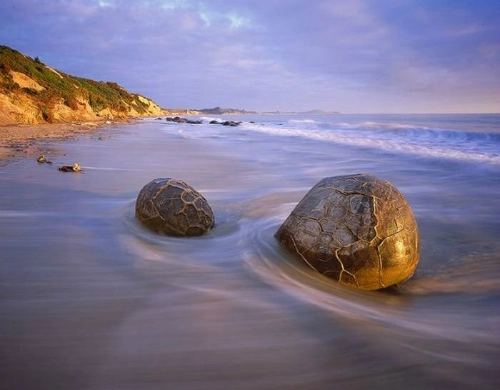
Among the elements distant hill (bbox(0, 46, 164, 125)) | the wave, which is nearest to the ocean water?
the wave

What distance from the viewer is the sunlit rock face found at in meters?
2.76

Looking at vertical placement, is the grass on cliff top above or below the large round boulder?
above

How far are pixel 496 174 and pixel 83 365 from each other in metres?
9.21

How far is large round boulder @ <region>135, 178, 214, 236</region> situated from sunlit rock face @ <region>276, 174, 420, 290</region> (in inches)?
47.2

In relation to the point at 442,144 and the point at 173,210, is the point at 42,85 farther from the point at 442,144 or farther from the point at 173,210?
the point at 442,144

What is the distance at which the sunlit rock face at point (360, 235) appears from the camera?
276 centimetres

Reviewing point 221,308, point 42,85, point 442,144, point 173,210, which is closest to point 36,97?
point 42,85

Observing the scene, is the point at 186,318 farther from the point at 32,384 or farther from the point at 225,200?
the point at 225,200

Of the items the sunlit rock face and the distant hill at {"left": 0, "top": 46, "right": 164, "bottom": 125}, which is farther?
the distant hill at {"left": 0, "top": 46, "right": 164, "bottom": 125}

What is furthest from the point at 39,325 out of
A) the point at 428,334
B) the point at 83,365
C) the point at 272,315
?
the point at 428,334

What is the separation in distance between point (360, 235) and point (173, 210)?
6.44 ft

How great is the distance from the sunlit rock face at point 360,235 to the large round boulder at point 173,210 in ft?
3.93

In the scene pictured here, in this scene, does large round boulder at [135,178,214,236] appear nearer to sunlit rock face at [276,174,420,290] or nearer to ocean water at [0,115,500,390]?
ocean water at [0,115,500,390]

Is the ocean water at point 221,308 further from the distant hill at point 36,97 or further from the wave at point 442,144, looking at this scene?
the distant hill at point 36,97
